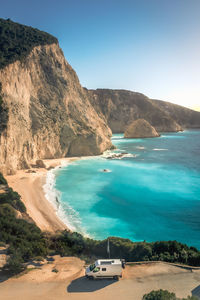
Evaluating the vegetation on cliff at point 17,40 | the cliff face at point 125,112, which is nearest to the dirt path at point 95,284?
the vegetation on cliff at point 17,40

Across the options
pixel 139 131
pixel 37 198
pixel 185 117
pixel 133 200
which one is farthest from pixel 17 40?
pixel 185 117

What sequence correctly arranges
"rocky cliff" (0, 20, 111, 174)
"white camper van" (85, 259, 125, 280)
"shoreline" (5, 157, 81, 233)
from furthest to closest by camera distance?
1. "rocky cliff" (0, 20, 111, 174)
2. "shoreline" (5, 157, 81, 233)
3. "white camper van" (85, 259, 125, 280)

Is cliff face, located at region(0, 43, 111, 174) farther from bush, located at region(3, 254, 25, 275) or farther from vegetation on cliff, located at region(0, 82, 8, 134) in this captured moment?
bush, located at region(3, 254, 25, 275)

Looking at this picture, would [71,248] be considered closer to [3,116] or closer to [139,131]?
[3,116]

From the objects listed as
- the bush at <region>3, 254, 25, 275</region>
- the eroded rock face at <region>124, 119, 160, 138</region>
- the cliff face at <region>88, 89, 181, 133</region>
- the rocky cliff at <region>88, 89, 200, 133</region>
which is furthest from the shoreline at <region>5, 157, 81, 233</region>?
the cliff face at <region>88, 89, 181, 133</region>

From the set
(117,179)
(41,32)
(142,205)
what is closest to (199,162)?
(117,179)

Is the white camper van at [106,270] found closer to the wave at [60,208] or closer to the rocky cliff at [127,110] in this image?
the wave at [60,208]
